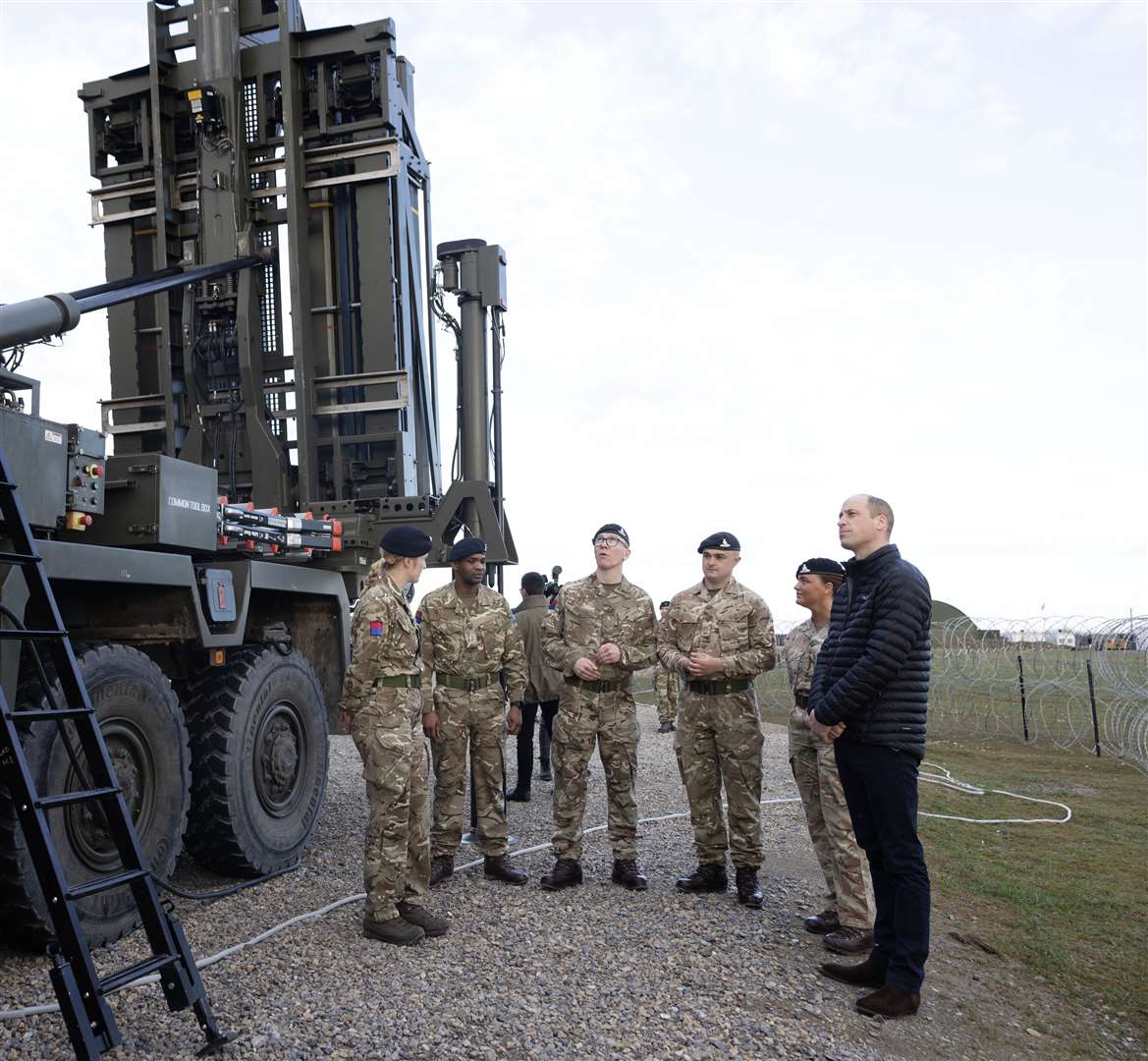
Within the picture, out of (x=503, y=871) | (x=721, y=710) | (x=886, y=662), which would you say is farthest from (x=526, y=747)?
(x=886, y=662)

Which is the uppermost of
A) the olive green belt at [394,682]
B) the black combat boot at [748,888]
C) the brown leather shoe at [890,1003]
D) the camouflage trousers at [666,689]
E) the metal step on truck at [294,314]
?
the metal step on truck at [294,314]

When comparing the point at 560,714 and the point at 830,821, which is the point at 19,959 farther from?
the point at 830,821

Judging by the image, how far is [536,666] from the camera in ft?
27.0

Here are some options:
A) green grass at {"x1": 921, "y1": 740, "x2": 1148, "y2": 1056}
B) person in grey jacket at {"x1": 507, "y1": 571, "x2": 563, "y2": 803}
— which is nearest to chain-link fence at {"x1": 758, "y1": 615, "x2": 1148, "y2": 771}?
green grass at {"x1": 921, "y1": 740, "x2": 1148, "y2": 1056}

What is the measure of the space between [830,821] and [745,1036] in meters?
1.34

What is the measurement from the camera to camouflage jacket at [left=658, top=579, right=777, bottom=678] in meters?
5.35

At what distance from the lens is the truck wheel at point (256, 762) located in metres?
5.39

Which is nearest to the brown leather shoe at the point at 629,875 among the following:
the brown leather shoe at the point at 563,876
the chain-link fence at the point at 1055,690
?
the brown leather shoe at the point at 563,876

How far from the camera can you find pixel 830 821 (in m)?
4.82

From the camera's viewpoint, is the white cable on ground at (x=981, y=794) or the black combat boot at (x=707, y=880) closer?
the black combat boot at (x=707, y=880)

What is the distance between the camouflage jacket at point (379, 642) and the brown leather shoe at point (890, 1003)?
2340 millimetres

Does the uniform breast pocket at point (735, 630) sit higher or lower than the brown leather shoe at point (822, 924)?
higher

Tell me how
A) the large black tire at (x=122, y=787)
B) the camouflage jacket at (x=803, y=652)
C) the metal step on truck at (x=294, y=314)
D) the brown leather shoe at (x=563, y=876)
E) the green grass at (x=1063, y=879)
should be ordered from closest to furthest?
the large black tire at (x=122, y=787), the green grass at (x=1063, y=879), the camouflage jacket at (x=803, y=652), the brown leather shoe at (x=563, y=876), the metal step on truck at (x=294, y=314)

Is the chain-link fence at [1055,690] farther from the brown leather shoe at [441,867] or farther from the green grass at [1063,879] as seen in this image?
the brown leather shoe at [441,867]
